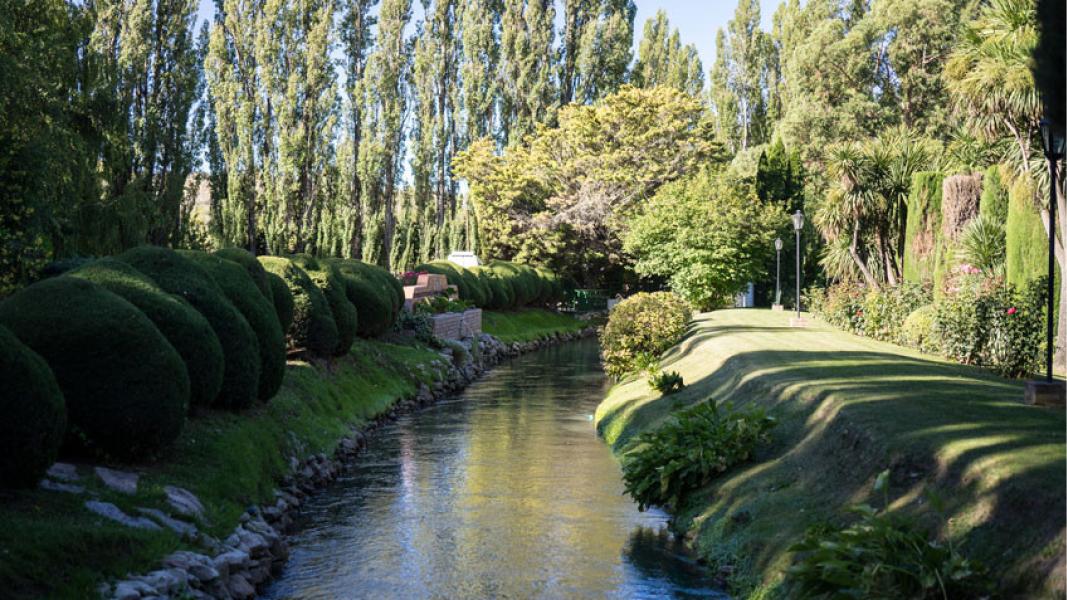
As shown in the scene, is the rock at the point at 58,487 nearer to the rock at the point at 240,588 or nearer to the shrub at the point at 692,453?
the rock at the point at 240,588

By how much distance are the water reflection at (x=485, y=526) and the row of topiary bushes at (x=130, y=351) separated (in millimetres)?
2294

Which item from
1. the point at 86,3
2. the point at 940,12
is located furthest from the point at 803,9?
the point at 86,3

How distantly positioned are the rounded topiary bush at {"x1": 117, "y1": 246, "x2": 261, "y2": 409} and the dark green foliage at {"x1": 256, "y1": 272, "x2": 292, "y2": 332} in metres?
3.28

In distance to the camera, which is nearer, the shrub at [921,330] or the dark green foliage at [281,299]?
the dark green foliage at [281,299]

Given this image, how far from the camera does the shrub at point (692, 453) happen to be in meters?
13.1

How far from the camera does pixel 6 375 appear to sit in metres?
8.68

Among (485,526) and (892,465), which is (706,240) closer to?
(485,526)

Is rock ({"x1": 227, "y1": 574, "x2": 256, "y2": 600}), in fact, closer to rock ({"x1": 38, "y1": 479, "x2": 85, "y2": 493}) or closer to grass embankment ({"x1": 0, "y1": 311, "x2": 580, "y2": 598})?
grass embankment ({"x1": 0, "y1": 311, "x2": 580, "y2": 598})

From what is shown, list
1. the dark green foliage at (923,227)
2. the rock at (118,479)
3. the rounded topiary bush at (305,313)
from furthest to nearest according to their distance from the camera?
the dark green foliage at (923,227) < the rounded topiary bush at (305,313) < the rock at (118,479)

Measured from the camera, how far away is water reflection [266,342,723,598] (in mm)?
10867

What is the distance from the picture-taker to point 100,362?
35.8ft

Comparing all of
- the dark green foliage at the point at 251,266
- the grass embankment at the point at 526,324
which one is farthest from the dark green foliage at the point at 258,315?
the grass embankment at the point at 526,324

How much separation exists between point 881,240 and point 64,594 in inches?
1177

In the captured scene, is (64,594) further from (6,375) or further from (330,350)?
(330,350)
